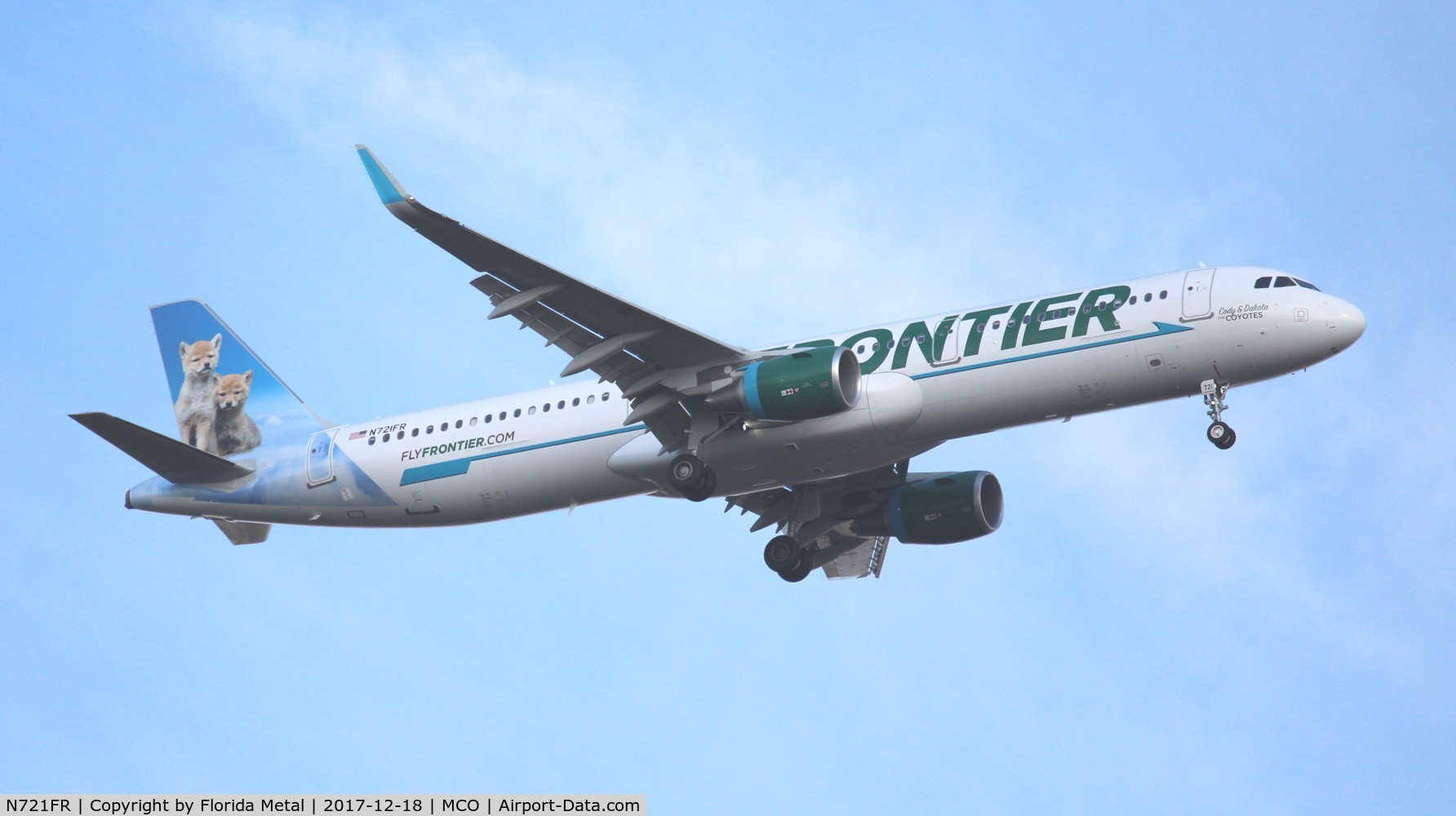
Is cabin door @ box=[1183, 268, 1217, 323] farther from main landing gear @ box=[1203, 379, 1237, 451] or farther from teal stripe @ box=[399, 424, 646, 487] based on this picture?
teal stripe @ box=[399, 424, 646, 487]

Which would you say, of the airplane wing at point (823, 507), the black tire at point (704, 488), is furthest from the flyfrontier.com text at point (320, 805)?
the airplane wing at point (823, 507)

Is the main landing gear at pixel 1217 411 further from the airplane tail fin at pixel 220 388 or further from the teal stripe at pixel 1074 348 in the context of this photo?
the airplane tail fin at pixel 220 388

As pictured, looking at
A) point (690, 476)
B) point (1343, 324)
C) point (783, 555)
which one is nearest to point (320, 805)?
point (690, 476)

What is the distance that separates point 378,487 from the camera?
37781 mm

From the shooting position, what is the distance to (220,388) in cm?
4166

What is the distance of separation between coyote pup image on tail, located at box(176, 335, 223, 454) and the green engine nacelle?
15573 mm

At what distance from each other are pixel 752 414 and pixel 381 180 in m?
8.99

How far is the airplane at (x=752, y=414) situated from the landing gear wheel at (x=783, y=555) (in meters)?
0.05

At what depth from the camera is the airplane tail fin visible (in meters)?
40.3

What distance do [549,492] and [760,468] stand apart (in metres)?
5.09

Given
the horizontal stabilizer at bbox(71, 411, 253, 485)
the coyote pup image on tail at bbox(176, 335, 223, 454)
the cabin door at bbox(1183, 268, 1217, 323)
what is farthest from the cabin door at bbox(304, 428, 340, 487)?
the cabin door at bbox(1183, 268, 1217, 323)

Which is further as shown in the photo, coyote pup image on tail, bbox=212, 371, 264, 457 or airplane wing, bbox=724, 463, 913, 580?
coyote pup image on tail, bbox=212, 371, 264, 457

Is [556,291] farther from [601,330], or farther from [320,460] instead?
[320,460]

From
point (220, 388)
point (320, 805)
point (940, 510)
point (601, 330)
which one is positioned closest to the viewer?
point (320, 805)
